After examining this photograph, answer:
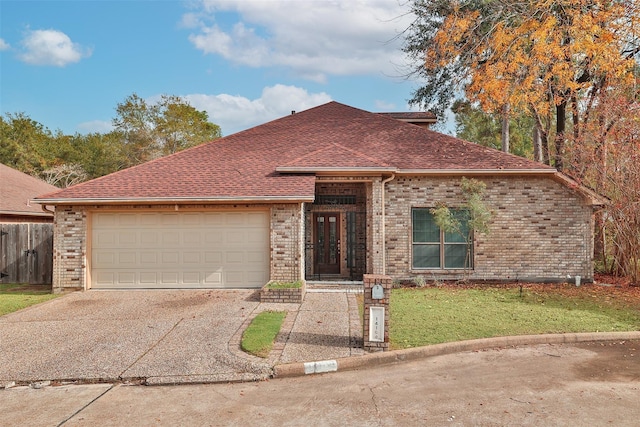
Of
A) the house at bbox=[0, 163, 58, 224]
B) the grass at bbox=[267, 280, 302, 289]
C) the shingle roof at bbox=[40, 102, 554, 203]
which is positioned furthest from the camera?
the house at bbox=[0, 163, 58, 224]

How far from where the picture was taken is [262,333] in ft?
24.8

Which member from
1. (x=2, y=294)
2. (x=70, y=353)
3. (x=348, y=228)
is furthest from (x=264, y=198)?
(x=2, y=294)

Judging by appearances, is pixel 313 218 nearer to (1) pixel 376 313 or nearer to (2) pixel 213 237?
(2) pixel 213 237

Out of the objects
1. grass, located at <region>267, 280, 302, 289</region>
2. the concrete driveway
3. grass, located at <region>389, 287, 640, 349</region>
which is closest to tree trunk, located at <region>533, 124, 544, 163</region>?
grass, located at <region>389, 287, 640, 349</region>

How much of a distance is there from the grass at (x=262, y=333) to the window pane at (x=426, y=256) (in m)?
5.31

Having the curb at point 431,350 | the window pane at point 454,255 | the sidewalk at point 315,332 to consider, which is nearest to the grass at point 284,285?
the sidewalk at point 315,332

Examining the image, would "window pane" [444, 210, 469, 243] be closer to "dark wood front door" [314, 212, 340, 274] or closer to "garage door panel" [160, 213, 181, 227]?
"dark wood front door" [314, 212, 340, 274]

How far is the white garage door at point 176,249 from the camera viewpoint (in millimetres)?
12094

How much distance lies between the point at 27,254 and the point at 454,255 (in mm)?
12869

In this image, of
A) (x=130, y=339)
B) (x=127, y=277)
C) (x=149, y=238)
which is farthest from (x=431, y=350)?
(x=127, y=277)

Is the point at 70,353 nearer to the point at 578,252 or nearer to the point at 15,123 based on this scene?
the point at 578,252

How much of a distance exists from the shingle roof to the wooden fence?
7.85 feet

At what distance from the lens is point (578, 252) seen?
12797mm

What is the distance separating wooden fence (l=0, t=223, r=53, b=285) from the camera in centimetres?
1339
